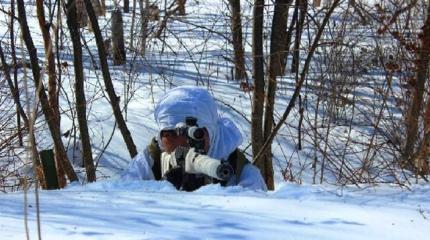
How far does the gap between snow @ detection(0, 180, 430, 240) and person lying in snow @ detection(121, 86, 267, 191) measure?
0.40 m

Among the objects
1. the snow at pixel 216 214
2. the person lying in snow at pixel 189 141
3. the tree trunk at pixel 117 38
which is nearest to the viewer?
the snow at pixel 216 214

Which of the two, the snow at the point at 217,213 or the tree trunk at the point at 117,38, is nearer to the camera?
the snow at the point at 217,213

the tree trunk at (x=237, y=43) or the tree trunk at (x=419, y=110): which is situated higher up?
the tree trunk at (x=237, y=43)

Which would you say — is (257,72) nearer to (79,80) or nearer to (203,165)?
(79,80)

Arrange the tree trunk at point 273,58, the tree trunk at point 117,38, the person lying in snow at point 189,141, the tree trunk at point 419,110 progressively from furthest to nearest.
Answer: the tree trunk at point 117,38 → the tree trunk at point 419,110 → the tree trunk at point 273,58 → the person lying in snow at point 189,141

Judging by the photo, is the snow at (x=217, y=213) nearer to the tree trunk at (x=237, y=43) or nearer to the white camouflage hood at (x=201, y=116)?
the white camouflage hood at (x=201, y=116)

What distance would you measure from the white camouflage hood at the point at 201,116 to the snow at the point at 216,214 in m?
0.66

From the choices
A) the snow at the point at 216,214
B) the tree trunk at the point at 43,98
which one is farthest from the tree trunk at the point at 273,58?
the snow at the point at 216,214

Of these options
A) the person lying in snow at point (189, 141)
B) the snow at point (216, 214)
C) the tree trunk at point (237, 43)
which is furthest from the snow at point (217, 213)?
the tree trunk at point (237, 43)

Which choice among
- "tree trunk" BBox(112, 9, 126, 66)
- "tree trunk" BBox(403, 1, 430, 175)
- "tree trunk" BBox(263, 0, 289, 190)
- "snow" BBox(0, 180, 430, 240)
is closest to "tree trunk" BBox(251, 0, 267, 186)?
"tree trunk" BBox(263, 0, 289, 190)

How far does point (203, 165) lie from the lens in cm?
245

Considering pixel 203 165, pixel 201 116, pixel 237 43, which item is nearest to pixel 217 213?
pixel 203 165

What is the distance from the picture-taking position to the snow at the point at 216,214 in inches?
67.5

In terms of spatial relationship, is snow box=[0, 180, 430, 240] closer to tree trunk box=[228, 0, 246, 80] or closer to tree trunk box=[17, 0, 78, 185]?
tree trunk box=[17, 0, 78, 185]
